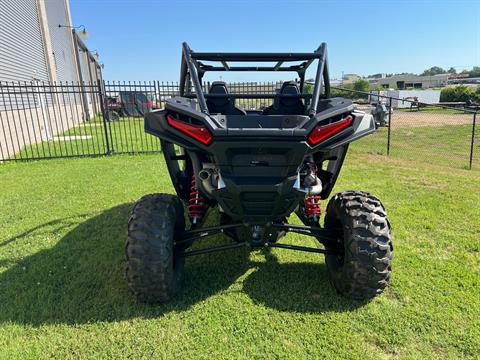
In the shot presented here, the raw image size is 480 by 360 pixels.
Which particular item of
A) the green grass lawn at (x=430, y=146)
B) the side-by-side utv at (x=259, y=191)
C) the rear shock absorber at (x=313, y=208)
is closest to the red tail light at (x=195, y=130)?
the side-by-side utv at (x=259, y=191)

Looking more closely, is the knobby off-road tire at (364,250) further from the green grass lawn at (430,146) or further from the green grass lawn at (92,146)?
the green grass lawn at (430,146)

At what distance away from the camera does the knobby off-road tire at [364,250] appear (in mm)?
2498

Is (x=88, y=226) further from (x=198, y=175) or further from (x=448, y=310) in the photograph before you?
(x=448, y=310)

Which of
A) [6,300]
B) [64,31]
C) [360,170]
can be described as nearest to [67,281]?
[6,300]

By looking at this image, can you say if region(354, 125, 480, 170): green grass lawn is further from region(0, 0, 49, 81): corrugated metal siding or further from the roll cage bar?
region(0, 0, 49, 81): corrugated metal siding

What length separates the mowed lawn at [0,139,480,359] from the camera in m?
2.27

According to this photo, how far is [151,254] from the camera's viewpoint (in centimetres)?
247

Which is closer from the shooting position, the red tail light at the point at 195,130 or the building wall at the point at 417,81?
the red tail light at the point at 195,130

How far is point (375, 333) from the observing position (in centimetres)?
236

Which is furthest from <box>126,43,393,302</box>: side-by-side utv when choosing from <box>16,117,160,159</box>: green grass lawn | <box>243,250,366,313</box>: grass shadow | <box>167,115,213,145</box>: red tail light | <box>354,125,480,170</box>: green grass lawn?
<box>354,125,480,170</box>: green grass lawn

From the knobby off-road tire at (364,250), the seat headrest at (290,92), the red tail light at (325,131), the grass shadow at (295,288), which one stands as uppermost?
the seat headrest at (290,92)

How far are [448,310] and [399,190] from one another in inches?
134

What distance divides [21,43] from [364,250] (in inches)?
609

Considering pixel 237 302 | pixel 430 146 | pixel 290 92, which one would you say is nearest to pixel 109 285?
pixel 237 302
